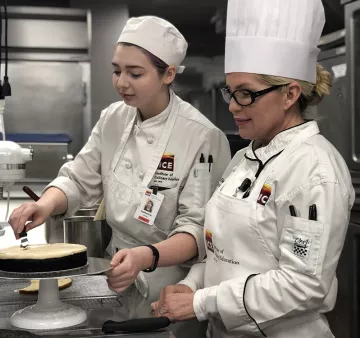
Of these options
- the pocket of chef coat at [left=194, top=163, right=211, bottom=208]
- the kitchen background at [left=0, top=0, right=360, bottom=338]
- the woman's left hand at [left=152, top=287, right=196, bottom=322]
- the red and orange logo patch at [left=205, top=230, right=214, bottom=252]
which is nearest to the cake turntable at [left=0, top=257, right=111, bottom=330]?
the woman's left hand at [left=152, top=287, right=196, bottom=322]

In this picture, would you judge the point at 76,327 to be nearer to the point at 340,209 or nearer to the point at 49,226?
the point at 340,209

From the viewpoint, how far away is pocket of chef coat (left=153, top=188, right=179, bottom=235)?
1736 millimetres

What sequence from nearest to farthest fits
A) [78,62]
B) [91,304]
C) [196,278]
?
1. [91,304]
2. [196,278]
3. [78,62]

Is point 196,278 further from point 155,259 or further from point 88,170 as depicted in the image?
point 88,170

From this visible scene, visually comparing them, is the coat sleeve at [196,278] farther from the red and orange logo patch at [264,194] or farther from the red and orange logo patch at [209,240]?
the red and orange logo patch at [264,194]

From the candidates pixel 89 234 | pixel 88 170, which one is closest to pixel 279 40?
pixel 88 170

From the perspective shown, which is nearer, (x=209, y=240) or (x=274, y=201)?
(x=274, y=201)

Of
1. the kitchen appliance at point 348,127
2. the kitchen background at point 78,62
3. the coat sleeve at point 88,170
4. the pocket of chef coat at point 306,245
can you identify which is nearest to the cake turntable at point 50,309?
the pocket of chef coat at point 306,245

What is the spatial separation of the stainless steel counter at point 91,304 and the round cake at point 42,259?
0.12 m

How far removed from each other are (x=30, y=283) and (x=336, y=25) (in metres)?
2.02

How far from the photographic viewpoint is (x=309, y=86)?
1393mm

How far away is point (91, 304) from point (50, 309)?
0.14 metres

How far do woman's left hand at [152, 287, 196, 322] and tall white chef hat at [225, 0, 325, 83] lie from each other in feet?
1.80

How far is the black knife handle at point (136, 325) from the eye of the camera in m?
1.12
